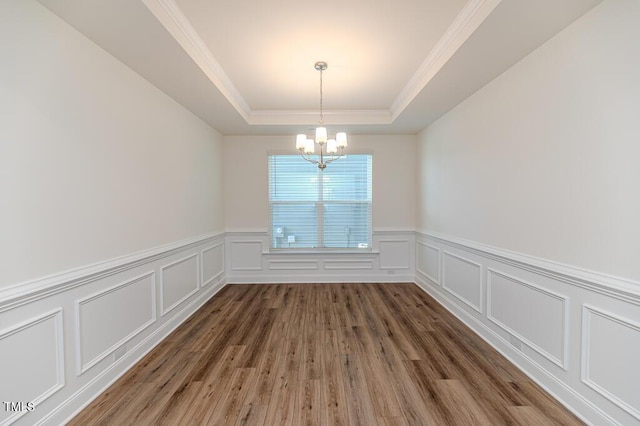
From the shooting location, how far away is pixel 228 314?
3637mm

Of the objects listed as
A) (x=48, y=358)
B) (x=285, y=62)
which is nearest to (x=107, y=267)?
(x=48, y=358)

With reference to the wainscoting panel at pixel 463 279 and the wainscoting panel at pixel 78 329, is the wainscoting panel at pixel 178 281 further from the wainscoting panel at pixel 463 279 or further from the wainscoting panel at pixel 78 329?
the wainscoting panel at pixel 463 279

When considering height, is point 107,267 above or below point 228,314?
above

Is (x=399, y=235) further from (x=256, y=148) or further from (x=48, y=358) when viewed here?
(x=48, y=358)

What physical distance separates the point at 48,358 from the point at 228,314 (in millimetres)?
2003

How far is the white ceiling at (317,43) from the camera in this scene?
189cm

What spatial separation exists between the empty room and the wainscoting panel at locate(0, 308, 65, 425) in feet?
0.04

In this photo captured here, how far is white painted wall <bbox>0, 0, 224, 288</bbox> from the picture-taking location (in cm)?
156

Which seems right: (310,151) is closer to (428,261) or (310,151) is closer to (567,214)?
(567,214)

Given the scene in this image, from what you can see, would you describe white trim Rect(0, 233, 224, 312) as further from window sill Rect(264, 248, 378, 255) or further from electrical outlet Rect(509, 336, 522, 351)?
electrical outlet Rect(509, 336, 522, 351)

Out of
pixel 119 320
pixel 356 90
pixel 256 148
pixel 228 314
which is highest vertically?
pixel 356 90

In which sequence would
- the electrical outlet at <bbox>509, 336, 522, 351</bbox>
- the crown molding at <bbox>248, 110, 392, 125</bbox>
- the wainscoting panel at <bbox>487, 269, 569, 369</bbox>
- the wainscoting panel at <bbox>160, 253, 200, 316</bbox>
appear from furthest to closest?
the crown molding at <bbox>248, 110, 392, 125</bbox>, the wainscoting panel at <bbox>160, 253, 200, 316</bbox>, the electrical outlet at <bbox>509, 336, 522, 351</bbox>, the wainscoting panel at <bbox>487, 269, 569, 369</bbox>

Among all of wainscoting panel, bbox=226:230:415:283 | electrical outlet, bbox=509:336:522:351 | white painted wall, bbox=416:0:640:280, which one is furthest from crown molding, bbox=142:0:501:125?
electrical outlet, bbox=509:336:522:351

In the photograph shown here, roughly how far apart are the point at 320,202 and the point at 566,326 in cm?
369
